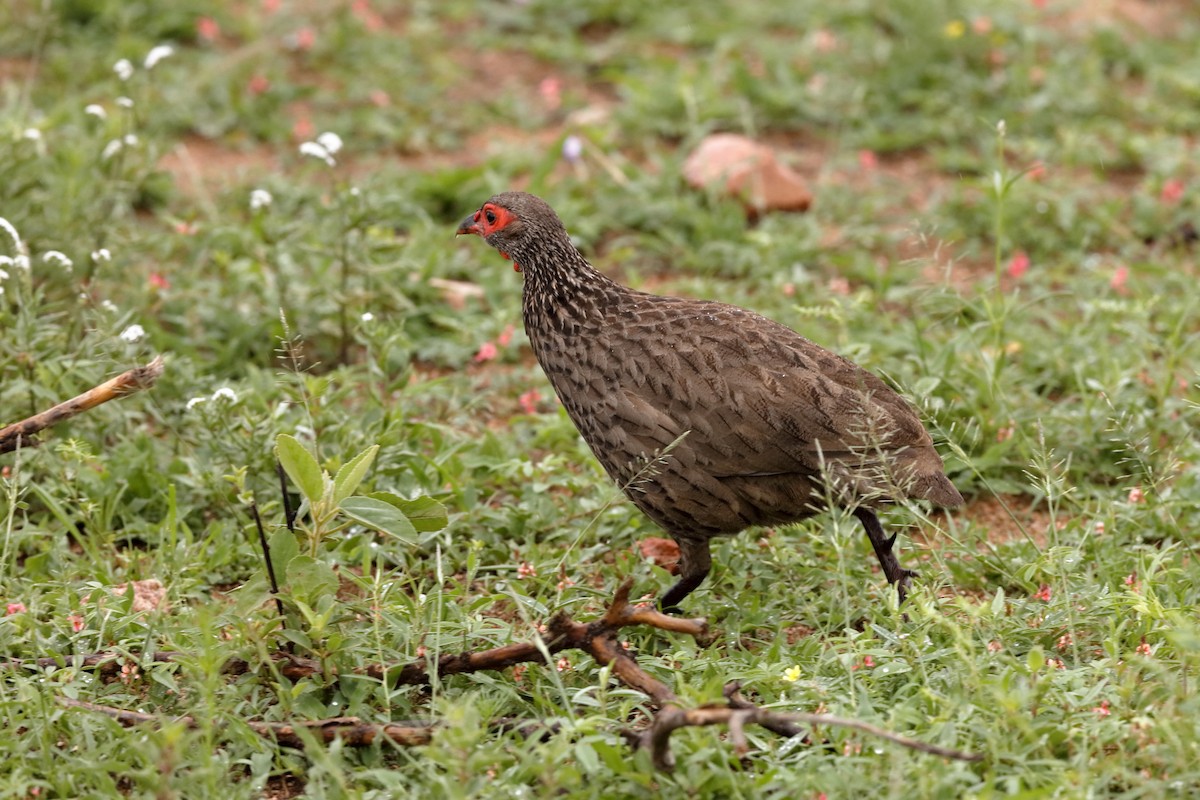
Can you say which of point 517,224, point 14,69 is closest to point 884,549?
point 517,224

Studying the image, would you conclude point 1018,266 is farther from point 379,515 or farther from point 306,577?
point 306,577

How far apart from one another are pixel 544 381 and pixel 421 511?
6.76ft

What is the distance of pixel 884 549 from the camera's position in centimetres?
459

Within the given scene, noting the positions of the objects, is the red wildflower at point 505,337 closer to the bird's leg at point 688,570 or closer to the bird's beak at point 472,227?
the bird's beak at point 472,227

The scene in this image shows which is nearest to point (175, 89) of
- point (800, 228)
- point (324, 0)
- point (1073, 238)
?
point (324, 0)

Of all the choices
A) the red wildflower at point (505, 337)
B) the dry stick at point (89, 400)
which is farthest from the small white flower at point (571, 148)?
the dry stick at point (89, 400)

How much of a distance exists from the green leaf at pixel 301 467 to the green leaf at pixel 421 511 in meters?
0.18

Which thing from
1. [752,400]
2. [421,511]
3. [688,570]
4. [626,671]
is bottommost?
[688,570]

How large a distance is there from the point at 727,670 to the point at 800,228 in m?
3.68

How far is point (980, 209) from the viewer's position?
741 cm

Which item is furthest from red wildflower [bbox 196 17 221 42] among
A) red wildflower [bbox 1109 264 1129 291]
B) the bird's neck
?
red wildflower [bbox 1109 264 1129 291]

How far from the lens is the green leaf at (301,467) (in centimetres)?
379

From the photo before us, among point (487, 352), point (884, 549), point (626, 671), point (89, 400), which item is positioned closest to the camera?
point (626, 671)

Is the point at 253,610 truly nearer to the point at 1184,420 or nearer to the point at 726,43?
the point at 1184,420
